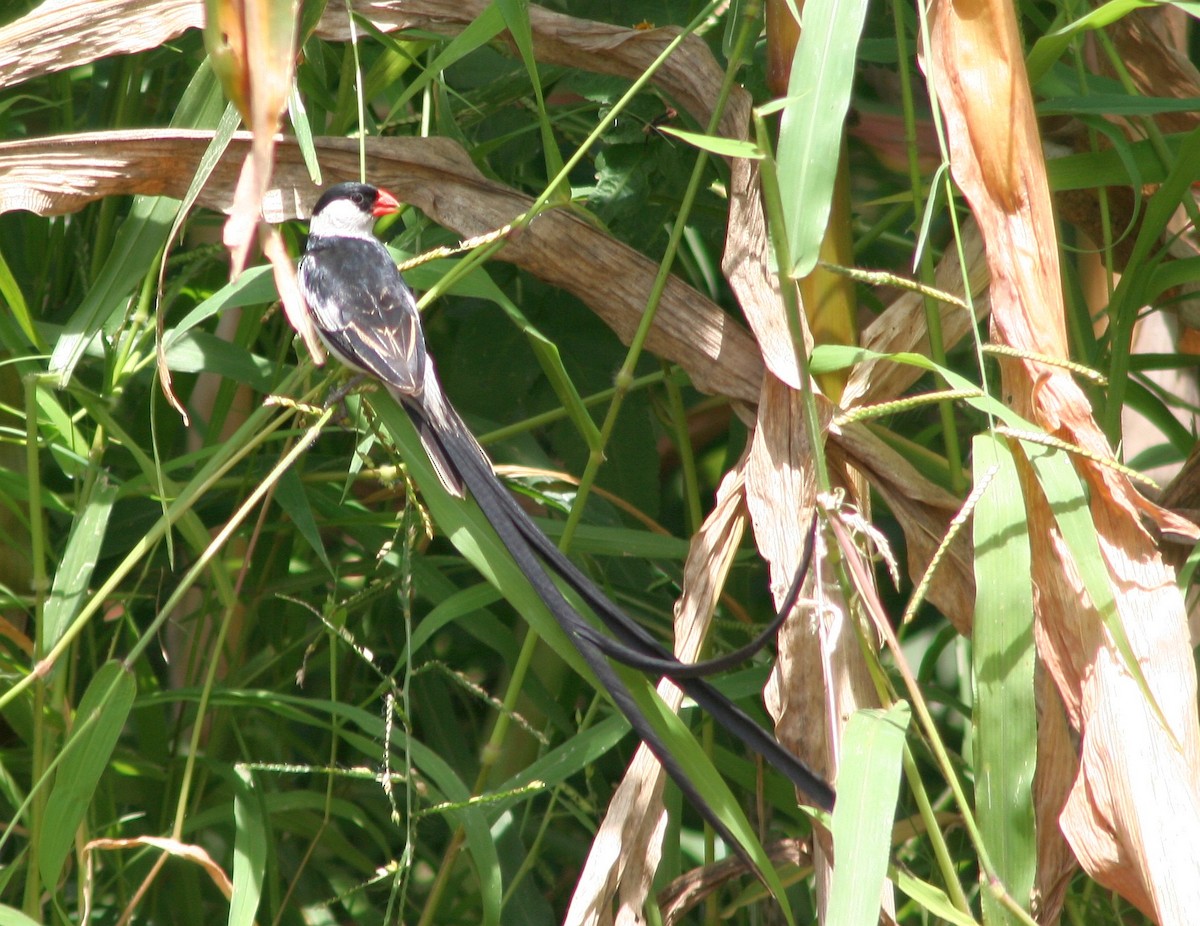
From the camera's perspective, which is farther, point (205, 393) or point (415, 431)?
point (205, 393)

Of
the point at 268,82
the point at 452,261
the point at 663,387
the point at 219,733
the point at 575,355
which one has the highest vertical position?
the point at 268,82

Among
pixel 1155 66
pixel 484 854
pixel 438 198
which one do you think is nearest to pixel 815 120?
pixel 438 198

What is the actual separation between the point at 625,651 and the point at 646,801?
0.88 ft

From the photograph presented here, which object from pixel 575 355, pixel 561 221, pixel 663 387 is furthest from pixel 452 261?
pixel 663 387

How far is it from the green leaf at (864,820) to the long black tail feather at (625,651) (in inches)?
2.0

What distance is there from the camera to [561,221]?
4.16 feet

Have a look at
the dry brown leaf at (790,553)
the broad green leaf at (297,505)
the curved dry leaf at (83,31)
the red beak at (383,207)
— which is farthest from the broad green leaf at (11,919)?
the red beak at (383,207)

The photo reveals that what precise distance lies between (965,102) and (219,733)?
120cm

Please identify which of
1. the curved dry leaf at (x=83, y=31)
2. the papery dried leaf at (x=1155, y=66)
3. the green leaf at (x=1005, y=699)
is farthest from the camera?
the papery dried leaf at (x=1155, y=66)

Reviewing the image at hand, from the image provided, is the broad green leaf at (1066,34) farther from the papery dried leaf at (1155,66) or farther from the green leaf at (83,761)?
Result: the green leaf at (83,761)

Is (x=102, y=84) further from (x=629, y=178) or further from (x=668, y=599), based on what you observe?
(x=668, y=599)

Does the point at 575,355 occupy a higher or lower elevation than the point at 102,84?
lower

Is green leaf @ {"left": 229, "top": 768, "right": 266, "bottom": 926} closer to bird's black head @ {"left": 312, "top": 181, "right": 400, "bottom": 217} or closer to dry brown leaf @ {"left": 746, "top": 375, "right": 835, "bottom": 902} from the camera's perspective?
dry brown leaf @ {"left": 746, "top": 375, "right": 835, "bottom": 902}

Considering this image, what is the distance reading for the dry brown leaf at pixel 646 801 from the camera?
1.09 metres
